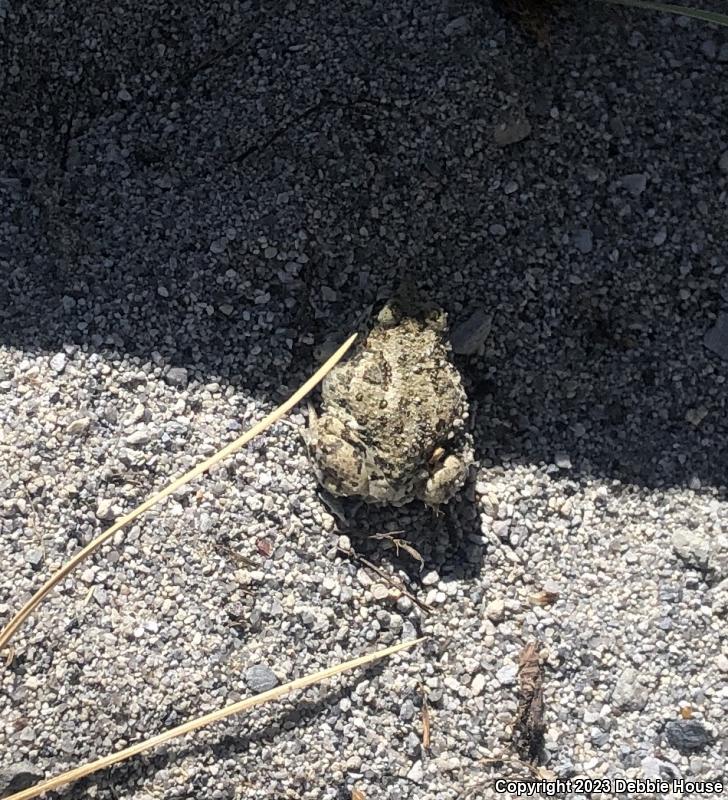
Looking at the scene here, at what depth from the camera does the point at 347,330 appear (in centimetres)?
300

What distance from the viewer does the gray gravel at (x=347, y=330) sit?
9.16 ft

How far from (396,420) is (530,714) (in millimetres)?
1078

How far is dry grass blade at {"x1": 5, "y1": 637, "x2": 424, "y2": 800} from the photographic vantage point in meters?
2.60

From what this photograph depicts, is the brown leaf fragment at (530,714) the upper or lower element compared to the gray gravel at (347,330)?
lower

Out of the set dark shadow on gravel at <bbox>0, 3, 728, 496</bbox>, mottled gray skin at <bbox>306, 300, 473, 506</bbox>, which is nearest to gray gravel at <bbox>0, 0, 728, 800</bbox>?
dark shadow on gravel at <bbox>0, 3, 728, 496</bbox>

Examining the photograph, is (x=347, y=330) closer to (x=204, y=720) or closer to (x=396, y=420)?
(x=396, y=420)

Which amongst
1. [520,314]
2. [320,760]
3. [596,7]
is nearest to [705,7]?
[596,7]

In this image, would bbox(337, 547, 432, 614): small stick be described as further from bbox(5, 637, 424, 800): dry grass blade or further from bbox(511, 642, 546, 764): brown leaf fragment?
A: bbox(511, 642, 546, 764): brown leaf fragment

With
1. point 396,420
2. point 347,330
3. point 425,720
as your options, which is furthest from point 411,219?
point 425,720

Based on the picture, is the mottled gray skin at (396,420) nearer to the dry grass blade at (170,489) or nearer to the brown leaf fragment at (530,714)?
the dry grass blade at (170,489)

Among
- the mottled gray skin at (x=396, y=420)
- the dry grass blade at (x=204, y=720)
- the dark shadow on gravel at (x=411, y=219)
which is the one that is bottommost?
the dry grass blade at (x=204, y=720)

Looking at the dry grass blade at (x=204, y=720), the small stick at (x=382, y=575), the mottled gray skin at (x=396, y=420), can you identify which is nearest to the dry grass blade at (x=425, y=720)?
A: the dry grass blade at (x=204, y=720)

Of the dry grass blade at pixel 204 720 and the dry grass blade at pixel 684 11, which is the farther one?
the dry grass blade at pixel 684 11

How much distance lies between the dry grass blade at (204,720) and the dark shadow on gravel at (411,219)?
33.0 inches
